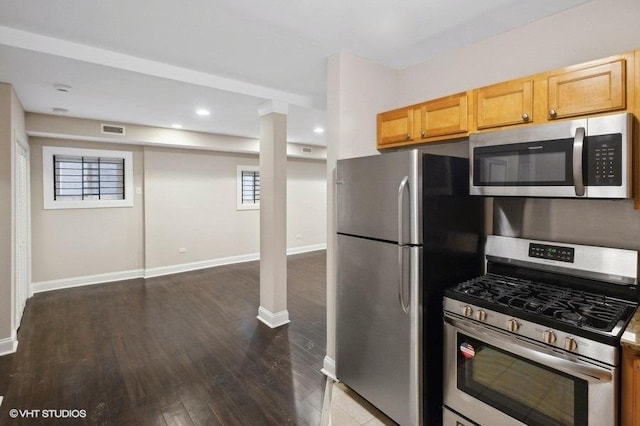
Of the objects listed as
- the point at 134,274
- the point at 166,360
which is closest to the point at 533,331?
the point at 166,360

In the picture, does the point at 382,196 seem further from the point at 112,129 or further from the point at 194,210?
the point at 194,210

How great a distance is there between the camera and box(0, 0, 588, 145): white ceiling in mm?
1951

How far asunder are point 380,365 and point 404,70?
2457mm

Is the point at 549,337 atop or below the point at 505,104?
below

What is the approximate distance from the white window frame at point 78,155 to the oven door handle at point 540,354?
560 centimetres

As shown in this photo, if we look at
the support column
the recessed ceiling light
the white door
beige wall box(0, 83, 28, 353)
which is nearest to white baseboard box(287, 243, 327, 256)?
the support column

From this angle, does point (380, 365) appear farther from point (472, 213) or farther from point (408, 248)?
point (472, 213)

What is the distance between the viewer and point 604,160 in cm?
156

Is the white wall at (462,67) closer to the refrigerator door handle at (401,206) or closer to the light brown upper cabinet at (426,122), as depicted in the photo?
the light brown upper cabinet at (426,122)

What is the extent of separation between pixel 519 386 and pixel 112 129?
5.65 m

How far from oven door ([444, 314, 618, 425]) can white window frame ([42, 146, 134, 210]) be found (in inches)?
219

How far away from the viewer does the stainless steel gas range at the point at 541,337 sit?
1394 mm

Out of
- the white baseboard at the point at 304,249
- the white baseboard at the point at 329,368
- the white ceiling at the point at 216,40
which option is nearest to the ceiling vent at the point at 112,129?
the white ceiling at the point at 216,40

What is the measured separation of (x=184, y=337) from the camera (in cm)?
339
